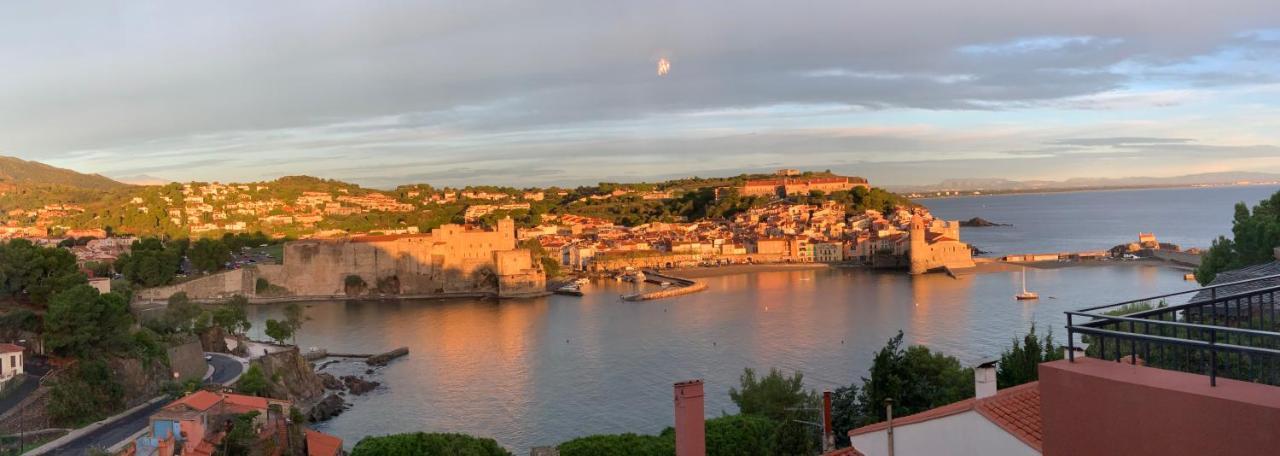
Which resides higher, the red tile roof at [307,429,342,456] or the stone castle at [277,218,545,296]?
the stone castle at [277,218,545,296]

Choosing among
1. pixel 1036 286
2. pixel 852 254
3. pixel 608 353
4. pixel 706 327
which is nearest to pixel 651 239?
pixel 852 254

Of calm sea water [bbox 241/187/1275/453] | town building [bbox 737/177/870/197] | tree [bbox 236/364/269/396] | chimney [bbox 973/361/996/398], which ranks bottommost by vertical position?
calm sea water [bbox 241/187/1275/453]

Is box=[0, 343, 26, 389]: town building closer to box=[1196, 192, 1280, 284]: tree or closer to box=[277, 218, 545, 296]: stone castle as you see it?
box=[1196, 192, 1280, 284]: tree

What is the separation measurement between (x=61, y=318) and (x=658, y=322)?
9.83 meters

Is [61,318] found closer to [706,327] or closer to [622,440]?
[622,440]

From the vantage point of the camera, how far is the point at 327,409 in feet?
32.1

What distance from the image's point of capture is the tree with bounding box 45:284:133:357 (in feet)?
26.2

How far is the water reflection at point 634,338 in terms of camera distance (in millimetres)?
9695

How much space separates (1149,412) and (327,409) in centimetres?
929

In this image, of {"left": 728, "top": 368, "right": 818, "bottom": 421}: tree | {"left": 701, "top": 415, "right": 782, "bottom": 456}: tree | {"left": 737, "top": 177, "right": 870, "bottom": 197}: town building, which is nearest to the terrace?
{"left": 701, "top": 415, "right": 782, "bottom": 456}: tree

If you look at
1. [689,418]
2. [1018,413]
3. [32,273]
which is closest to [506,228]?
[32,273]

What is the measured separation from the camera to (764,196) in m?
44.4

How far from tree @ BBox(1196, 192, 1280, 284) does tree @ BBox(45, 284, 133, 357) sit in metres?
9.79

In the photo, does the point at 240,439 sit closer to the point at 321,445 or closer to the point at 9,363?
the point at 321,445
